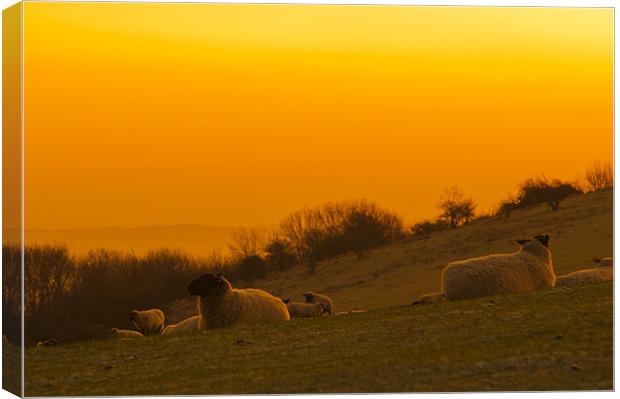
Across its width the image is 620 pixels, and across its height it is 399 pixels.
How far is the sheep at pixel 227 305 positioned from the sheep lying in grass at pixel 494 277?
2823 millimetres

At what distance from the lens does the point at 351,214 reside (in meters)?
29.0

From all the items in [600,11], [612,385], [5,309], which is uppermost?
[600,11]

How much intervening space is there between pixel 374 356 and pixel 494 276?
647 centimetres

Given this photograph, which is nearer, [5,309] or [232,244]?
[5,309]

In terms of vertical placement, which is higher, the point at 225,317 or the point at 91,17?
the point at 91,17

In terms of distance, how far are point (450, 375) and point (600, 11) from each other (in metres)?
6.33

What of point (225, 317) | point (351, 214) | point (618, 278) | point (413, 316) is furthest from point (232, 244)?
point (618, 278)

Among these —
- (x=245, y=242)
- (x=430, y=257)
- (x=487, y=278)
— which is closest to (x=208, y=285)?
(x=245, y=242)

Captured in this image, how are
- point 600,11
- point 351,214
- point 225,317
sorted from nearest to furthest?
point 600,11
point 225,317
point 351,214

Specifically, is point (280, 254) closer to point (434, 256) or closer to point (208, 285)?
point (434, 256)

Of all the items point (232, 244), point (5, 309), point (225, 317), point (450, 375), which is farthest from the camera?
point (232, 244)

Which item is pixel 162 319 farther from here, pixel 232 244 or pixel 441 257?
pixel 232 244

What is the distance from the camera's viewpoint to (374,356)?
17.4 meters

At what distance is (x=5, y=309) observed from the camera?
60.2 feet
